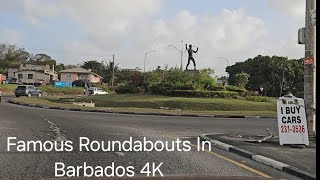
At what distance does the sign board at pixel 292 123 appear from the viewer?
11.8 meters

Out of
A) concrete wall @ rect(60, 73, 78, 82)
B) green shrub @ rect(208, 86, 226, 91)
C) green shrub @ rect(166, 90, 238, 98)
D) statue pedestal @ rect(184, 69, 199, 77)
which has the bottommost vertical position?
green shrub @ rect(166, 90, 238, 98)

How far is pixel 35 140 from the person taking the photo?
11.8 meters

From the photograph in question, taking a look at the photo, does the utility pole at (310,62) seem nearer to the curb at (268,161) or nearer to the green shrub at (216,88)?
the curb at (268,161)

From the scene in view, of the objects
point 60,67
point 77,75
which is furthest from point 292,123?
point 60,67

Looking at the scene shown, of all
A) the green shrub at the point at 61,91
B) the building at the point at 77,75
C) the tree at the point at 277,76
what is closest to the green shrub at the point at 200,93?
the green shrub at the point at 61,91

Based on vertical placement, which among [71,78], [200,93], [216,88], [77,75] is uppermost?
[77,75]

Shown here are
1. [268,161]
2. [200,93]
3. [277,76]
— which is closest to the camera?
[268,161]

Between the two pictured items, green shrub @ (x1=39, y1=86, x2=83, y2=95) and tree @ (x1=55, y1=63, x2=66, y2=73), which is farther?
tree @ (x1=55, y1=63, x2=66, y2=73)

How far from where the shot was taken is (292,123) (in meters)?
12.0

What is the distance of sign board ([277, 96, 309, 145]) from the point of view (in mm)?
11820

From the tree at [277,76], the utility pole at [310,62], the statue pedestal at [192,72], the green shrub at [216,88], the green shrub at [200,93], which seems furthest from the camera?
the tree at [277,76]

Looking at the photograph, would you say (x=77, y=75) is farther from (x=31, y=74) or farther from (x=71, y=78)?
(x=31, y=74)

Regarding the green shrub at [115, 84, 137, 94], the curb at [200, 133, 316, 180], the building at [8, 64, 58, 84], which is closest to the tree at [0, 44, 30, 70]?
the building at [8, 64, 58, 84]

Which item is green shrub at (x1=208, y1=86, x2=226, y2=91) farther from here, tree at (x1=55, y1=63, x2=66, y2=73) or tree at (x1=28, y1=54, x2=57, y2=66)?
tree at (x1=55, y1=63, x2=66, y2=73)
